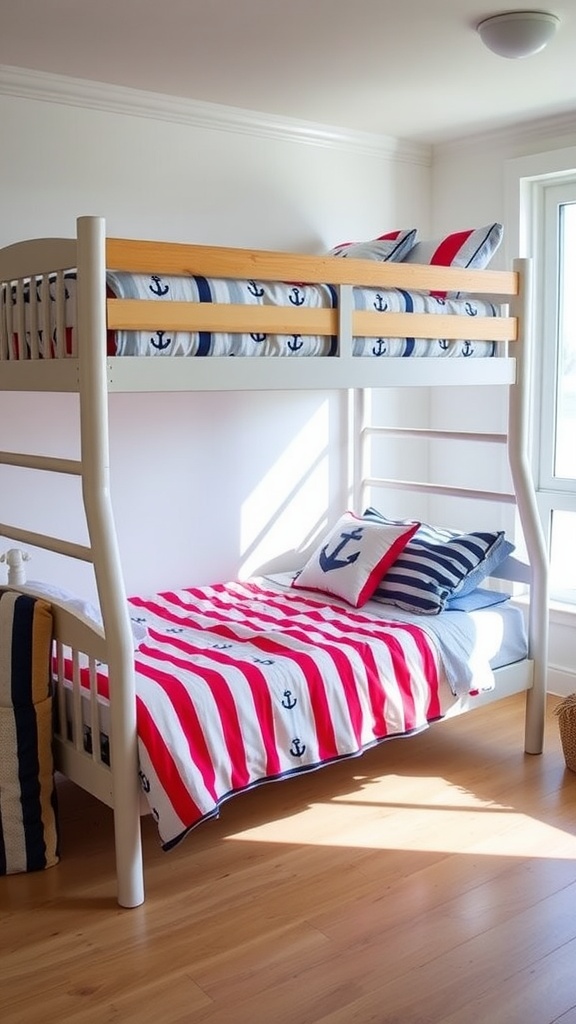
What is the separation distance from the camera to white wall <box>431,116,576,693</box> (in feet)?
12.4

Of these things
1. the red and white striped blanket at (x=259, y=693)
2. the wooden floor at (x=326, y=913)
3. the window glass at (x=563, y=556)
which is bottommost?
the wooden floor at (x=326, y=913)

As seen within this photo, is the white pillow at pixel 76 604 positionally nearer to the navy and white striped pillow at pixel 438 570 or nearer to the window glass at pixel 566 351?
the navy and white striped pillow at pixel 438 570

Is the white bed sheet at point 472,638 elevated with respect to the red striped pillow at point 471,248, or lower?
lower

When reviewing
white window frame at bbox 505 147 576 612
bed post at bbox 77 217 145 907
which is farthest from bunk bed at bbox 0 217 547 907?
white window frame at bbox 505 147 576 612

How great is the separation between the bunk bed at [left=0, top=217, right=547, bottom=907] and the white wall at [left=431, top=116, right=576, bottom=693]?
56cm

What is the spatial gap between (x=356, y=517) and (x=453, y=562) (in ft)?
1.98

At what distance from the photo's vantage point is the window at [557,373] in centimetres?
383

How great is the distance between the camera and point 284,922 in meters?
2.32

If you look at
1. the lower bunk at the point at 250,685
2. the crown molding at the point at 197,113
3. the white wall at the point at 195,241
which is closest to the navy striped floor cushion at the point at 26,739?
the lower bunk at the point at 250,685

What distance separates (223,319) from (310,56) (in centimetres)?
101

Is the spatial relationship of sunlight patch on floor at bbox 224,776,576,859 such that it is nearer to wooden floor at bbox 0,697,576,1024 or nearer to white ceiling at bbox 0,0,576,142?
wooden floor at bbox 0,697,576,1024

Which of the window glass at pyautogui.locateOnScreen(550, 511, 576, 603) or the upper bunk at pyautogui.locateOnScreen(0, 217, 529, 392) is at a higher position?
the upper bunk at pyautogui.locateOnScreen(0, 217, 529, 392)

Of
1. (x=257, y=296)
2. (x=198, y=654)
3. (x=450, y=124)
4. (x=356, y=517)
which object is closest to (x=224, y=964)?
(x=198, y=654)

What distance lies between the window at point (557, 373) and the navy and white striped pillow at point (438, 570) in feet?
2.07
